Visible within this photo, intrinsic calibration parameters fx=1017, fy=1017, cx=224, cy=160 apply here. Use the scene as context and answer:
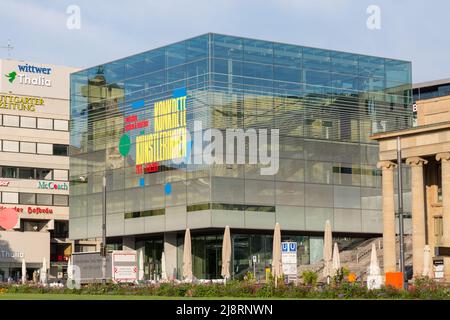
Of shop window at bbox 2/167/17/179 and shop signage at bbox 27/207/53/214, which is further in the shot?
shop signage at bbox 27/207/53/214

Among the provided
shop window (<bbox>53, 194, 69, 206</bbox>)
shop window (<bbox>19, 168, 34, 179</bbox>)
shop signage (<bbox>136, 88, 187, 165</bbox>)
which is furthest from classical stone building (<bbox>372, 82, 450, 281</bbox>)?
shop window (<bbox>53, 194, 69, 206</bbox>)

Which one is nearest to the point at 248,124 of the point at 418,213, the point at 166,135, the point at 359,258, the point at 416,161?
the point at 166,135

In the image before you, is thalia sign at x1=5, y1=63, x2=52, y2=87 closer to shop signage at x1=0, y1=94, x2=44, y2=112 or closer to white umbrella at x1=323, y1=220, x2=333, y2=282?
shop signage at x1=0, y1=94, x2=44, y2=112

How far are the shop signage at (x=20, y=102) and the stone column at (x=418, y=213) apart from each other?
215ft

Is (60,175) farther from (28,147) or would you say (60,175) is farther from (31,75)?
(31,75)

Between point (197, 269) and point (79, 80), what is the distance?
80.9 feet

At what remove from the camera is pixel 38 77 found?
5054 inches

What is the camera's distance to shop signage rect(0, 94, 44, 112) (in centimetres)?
12485

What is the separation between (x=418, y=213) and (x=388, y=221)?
308 cm

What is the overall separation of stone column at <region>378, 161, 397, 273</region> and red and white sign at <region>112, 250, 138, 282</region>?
61.2ft

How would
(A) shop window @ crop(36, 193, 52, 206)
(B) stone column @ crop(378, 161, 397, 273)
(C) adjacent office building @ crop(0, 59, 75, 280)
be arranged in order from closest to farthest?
(B) stone column @ crop(378, 161, 397, 273)
(C) adjacent office building @ crop(0, 59, 75, 280)
(A) shop window @ crop(36, 193, 52, 206)

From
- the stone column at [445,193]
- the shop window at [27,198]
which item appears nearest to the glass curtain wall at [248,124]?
the stone column at [445,193]

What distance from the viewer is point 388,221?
7494cm
